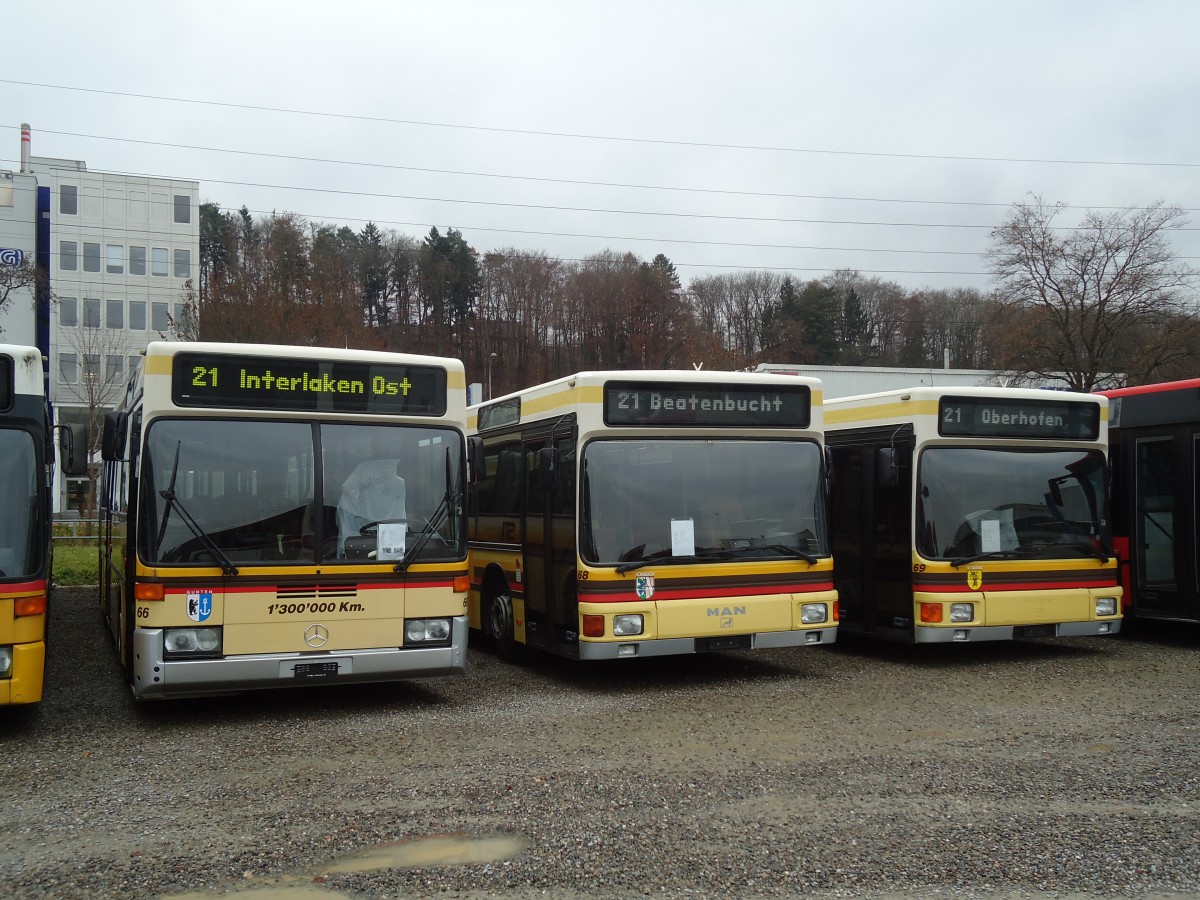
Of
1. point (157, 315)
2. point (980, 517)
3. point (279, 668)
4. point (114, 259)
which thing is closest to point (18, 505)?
point (279, 668)

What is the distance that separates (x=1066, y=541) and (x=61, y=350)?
2323 inches

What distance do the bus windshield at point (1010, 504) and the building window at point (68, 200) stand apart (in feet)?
202

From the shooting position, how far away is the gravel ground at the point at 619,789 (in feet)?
17.0

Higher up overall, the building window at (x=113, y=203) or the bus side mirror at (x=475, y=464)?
the building window at (x=113, y=203)

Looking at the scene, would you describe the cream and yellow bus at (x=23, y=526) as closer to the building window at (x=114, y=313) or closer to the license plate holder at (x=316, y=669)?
the license plate holder at (x=316, y=669)

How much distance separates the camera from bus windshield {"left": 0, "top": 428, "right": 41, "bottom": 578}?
26.0 ft

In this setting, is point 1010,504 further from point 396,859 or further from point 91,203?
point 91,203

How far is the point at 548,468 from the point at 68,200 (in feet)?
200

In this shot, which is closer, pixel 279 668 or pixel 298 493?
A: pixel 279 668

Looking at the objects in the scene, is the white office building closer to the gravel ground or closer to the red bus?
the red bus

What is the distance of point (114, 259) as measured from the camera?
209 ft

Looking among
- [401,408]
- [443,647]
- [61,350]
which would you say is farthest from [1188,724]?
[61,350]

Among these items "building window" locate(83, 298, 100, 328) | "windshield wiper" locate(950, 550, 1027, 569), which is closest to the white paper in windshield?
"windshield wiper" locate(950, 550, 1027, 569)

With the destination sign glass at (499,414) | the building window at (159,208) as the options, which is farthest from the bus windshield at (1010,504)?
the building window at (159,208)
